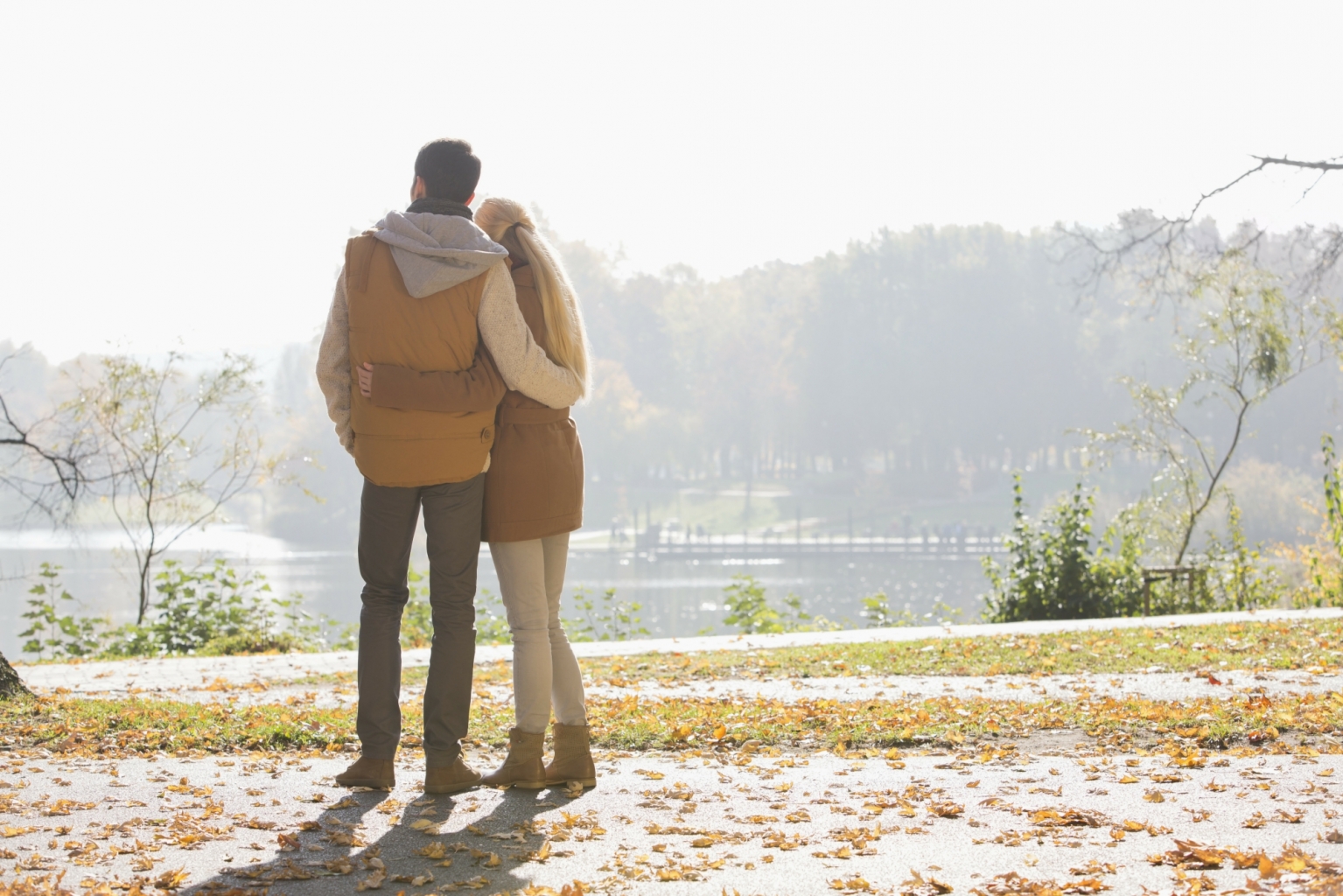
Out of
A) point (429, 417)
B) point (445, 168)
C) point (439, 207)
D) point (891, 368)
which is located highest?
point (891, 368)

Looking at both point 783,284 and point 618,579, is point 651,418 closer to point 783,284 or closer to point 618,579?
point 783,284

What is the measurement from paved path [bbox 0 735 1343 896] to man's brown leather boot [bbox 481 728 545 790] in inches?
1.8

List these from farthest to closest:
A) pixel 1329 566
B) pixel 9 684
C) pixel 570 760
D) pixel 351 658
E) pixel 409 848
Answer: pixel 1329 566, pixel 351 658, pixel 9 684, pixel 570 760, pixel 409 848

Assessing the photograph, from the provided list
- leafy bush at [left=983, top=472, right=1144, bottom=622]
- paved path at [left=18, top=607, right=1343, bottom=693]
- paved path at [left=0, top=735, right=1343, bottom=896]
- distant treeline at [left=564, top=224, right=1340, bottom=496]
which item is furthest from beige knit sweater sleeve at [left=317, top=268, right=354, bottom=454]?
distant treeline at [left=564, top=224, right=1340, bottom=496]

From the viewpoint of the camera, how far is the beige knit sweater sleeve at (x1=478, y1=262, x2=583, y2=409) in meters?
3.31

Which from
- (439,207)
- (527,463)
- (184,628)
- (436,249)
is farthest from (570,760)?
(184,628)

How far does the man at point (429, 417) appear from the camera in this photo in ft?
10.7

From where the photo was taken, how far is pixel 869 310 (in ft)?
220

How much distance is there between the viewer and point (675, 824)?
3260mm

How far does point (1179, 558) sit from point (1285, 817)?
11.2 meters

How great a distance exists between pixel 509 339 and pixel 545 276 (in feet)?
0.89

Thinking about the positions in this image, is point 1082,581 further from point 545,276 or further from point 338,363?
point 338,363

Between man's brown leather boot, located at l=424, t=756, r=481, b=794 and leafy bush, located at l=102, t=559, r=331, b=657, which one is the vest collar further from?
leafy bush, located at l=102, t=559, r=331, b=657

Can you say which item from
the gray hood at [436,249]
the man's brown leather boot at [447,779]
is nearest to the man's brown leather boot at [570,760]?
the man's brown leather boot at [447,779]
